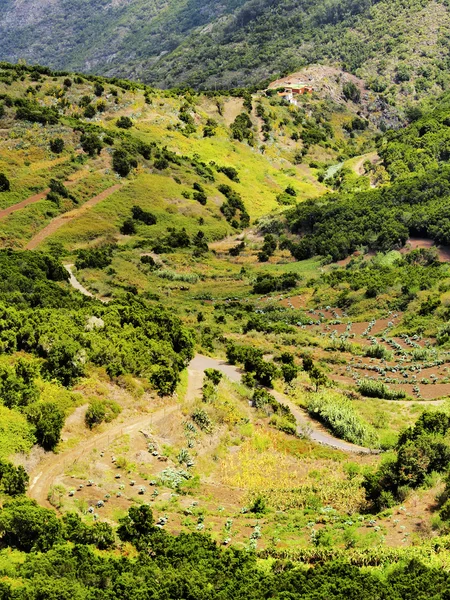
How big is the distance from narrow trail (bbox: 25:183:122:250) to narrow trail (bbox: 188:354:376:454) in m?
42.8

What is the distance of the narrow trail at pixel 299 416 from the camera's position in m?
36.1

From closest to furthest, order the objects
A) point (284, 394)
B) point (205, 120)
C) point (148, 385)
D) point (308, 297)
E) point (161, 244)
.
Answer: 1. point (148, 385)
2. point (284, 394)
3. point (308, 297)
4. point (161, 244)
5. point (205, 120)

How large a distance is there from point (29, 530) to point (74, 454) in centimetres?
777

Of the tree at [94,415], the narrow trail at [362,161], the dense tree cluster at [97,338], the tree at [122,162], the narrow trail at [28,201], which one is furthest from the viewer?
the narrow trail at [362,161]

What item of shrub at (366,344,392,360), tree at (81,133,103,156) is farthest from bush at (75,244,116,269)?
shrub at (366,344,392,360)

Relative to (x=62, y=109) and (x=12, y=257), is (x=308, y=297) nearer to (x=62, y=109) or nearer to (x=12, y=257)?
(x=12, y=257)

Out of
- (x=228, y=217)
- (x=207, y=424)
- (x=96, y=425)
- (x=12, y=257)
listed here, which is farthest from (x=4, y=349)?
(x=228, y=217)

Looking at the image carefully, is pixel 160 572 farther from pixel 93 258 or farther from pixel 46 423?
pixel 93 258

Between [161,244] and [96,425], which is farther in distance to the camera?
[161,244]

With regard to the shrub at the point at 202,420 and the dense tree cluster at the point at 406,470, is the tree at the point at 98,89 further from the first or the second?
the dense tree cluster at the point at 406,470

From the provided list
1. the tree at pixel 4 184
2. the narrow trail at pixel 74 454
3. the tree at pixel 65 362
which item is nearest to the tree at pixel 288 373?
the narrow trail at pixel 74 454

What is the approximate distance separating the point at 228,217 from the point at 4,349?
7414cm

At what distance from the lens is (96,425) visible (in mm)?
32062

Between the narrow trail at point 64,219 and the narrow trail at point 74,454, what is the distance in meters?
53.3
